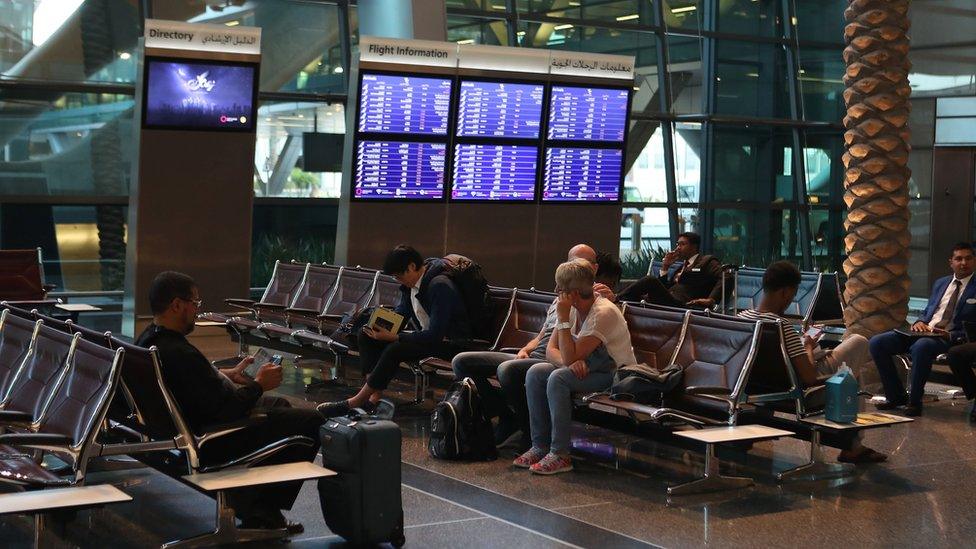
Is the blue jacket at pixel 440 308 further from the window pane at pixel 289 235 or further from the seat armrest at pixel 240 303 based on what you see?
the window pane at pixel 289 235

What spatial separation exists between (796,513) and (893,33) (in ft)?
23.8

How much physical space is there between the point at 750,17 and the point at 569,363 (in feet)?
49.9

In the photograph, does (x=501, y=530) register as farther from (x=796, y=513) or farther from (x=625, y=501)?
(x=796, y=513)

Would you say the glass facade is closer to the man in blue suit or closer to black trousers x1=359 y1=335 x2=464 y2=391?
black trousers x1=359 y1=335 x2=464 y2=391

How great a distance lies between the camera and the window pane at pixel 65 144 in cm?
1419

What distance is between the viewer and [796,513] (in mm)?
6379

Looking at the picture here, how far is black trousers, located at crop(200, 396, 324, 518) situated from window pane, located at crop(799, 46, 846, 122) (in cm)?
1741

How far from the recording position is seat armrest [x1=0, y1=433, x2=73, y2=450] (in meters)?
5.05

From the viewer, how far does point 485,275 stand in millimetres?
13672

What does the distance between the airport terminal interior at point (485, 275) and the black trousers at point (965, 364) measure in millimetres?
237

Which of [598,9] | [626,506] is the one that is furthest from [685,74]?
[626,506]

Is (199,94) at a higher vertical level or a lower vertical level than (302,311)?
higher

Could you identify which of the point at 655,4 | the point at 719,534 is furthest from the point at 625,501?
the point at 655,4

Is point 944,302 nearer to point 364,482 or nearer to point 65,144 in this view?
point 364,482
